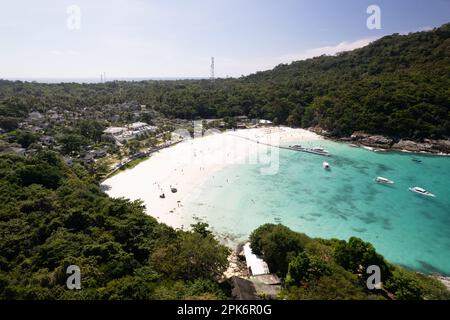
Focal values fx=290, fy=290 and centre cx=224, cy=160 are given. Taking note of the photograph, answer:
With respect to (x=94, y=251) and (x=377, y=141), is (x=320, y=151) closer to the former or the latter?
(x=377, y=141)

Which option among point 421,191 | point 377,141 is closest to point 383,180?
point 421,191

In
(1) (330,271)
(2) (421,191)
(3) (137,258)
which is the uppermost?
(1) (330,271)

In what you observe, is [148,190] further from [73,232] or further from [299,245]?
[299,245]

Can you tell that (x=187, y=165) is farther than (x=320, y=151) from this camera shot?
No

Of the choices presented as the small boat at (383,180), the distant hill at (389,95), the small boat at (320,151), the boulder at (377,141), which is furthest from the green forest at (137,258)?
the distant hill at (389,95)

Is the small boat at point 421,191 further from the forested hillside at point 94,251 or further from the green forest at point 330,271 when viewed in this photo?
the forested hillside at point 94,251

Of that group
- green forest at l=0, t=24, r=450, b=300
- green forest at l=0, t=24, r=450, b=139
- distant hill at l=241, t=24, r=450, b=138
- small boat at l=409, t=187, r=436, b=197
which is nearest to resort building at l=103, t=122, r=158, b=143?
green forest at l=0, t=24, r=450, b=300

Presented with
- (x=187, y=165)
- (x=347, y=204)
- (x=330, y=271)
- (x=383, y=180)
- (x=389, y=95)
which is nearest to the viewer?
(x=330, y=271)
